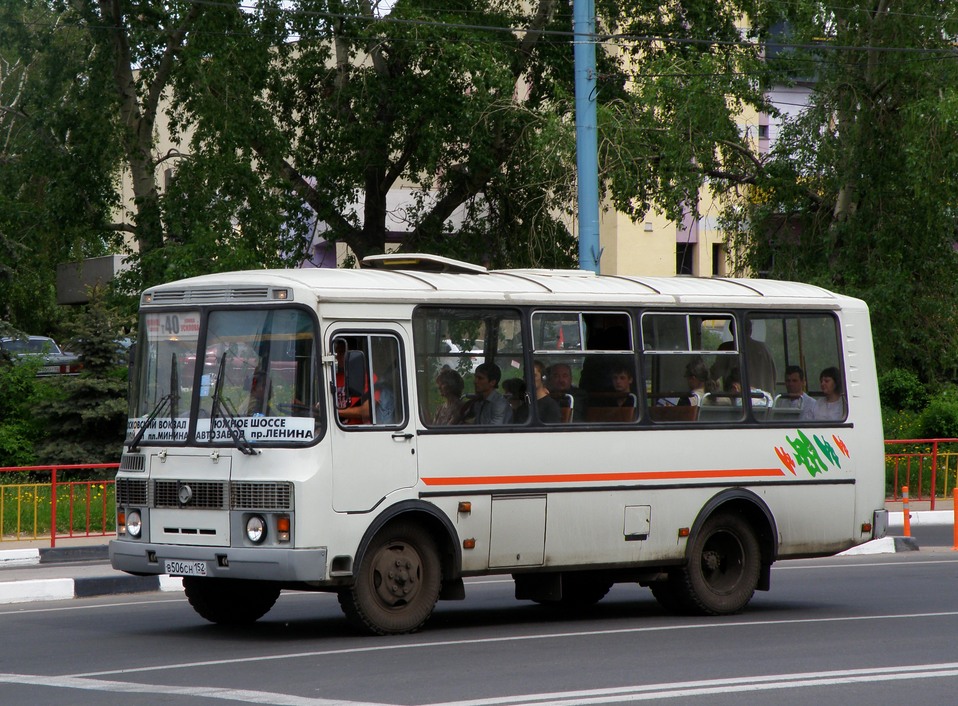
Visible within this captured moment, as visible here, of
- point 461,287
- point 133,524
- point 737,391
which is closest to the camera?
point 133,524

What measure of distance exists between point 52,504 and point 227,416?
7.75 meters

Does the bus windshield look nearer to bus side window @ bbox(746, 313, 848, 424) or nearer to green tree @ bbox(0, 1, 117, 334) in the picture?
bus side window @ bbox(746, 313, 848, 424)

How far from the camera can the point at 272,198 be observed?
24781mm

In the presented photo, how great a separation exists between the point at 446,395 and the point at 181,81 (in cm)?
1526

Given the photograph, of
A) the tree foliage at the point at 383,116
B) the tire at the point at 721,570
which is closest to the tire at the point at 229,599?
the tire at the point at 721,570

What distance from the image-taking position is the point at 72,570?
16156mm

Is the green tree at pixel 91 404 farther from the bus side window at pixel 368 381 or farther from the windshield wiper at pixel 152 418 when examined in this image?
the bus side window at pixel 368 381

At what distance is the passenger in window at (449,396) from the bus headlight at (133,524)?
7.40ft

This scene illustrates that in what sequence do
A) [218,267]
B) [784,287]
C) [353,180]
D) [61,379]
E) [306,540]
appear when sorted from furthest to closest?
[353,180] < [61,379] < [218,267] < [784,287] < [306,540]

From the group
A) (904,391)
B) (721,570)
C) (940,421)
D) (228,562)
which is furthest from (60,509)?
(904,391)

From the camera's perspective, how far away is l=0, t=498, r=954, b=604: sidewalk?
1400cm

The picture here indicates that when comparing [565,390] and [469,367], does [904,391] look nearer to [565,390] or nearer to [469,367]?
[565,390]

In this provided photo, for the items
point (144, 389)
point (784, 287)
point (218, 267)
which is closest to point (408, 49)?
point (218, 267)

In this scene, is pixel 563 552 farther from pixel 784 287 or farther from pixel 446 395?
pixel 784 287
